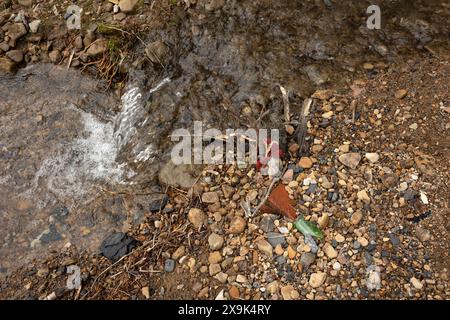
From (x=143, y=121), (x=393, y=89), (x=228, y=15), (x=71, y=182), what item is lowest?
(x=71, y=182)

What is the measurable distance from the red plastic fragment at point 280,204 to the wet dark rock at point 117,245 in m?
0.85

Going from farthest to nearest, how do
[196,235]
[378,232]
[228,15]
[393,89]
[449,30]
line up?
[228,15] → [449,30] → [393,89] → [196,235] → [378,232]

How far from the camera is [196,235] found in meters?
2.59

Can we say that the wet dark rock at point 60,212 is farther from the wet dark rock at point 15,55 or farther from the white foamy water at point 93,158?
the wet dark rock at point 15,55

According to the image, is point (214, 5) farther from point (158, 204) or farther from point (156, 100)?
point (158, 204)

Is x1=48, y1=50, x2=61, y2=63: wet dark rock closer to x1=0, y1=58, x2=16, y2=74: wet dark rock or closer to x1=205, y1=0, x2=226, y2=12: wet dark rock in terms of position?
x1=0, y1=58, x2=16, y2=74: wet dark rock

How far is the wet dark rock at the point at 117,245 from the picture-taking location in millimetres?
2584

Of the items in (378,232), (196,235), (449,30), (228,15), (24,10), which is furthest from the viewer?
(24,10)

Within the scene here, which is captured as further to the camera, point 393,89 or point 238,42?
point 238,42

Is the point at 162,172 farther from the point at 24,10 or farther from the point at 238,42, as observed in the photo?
the point at 24,10

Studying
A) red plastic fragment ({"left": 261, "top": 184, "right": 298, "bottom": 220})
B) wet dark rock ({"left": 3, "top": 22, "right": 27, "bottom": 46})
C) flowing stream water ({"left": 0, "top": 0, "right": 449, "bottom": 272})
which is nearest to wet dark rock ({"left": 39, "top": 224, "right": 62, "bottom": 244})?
flowing stream water ({"left": 0, "top": 0, "right": 449, "bottom": 272})

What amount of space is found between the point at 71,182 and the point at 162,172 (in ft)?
2.26

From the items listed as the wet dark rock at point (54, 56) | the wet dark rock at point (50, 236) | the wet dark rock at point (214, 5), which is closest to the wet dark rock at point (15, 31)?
the wet dark rock at point (54, 56)

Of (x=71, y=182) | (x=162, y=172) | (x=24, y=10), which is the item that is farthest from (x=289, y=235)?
(x=24, y=10)
